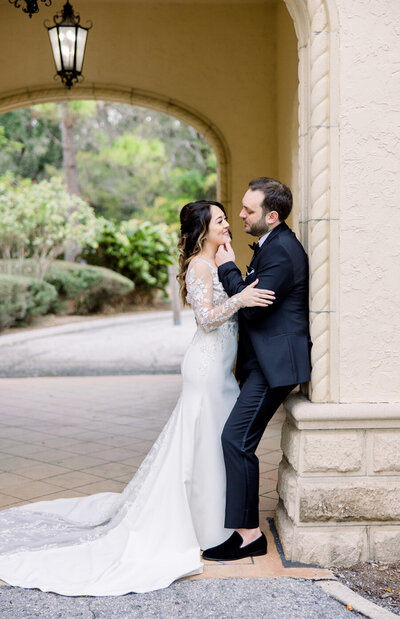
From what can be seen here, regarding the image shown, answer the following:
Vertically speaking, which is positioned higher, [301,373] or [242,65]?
[242,65]

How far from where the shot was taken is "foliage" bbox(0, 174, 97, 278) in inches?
684

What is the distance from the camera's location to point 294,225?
686 centimetres

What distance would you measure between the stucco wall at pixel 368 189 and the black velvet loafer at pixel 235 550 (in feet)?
2.74

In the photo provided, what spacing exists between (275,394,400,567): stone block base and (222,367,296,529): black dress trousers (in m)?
0.19

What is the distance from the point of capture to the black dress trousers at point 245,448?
3471 millimetres

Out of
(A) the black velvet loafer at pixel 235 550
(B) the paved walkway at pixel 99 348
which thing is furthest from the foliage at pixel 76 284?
(A) the black velvet loafer at pixel 235 550

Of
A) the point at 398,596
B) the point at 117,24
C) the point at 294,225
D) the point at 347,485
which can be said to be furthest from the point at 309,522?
the point at 117,24

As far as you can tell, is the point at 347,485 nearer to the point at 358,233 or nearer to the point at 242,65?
the point at 358,233

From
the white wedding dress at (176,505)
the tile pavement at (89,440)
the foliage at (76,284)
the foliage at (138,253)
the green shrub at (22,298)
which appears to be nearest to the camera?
the white wedding dress at (176,505)

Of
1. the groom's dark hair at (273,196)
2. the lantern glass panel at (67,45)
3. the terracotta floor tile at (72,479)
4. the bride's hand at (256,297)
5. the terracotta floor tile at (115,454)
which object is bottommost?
the terracotta floor tile at (72,479)

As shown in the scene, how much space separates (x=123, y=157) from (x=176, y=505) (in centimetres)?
2124

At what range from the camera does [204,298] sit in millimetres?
3611

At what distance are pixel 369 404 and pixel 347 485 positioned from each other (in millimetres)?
388

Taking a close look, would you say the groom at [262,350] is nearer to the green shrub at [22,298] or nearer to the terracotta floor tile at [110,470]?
the terracotta floor tile at [110,470]
